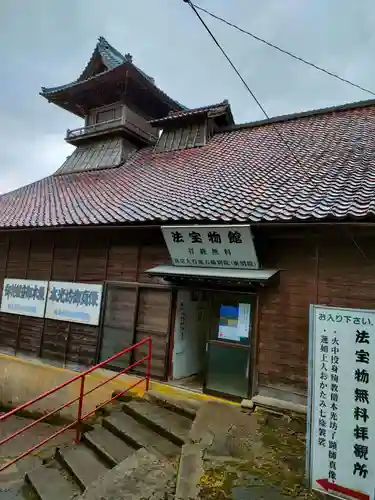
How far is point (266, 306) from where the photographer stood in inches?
260

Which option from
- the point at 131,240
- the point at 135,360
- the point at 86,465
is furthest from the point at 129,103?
the point at 86,465

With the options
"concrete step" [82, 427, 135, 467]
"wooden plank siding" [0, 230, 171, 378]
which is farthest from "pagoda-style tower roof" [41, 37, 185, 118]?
"concrete step" [82, 427, 135, 467]

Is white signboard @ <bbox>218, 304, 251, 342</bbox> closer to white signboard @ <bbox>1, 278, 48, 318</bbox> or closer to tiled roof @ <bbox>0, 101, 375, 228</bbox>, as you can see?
tiled roof @ <bbox>0, 101, 375, 228</bbox>

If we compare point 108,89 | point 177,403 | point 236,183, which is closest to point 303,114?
point 236,183

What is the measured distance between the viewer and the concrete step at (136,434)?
4.97 metres

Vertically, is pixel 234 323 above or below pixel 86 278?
below

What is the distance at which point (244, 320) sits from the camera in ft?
22.5

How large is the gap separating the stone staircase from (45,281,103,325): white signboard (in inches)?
112

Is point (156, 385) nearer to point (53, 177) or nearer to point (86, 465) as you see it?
point (86, 465)

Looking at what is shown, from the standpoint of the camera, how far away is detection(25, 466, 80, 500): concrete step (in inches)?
179

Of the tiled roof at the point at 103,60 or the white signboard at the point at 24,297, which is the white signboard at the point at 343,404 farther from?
the tiled roof at the point at 103,60

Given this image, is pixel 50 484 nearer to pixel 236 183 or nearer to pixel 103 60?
pixel 236 183

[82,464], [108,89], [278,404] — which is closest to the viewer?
[82,464]

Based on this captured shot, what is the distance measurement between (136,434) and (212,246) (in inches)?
143
